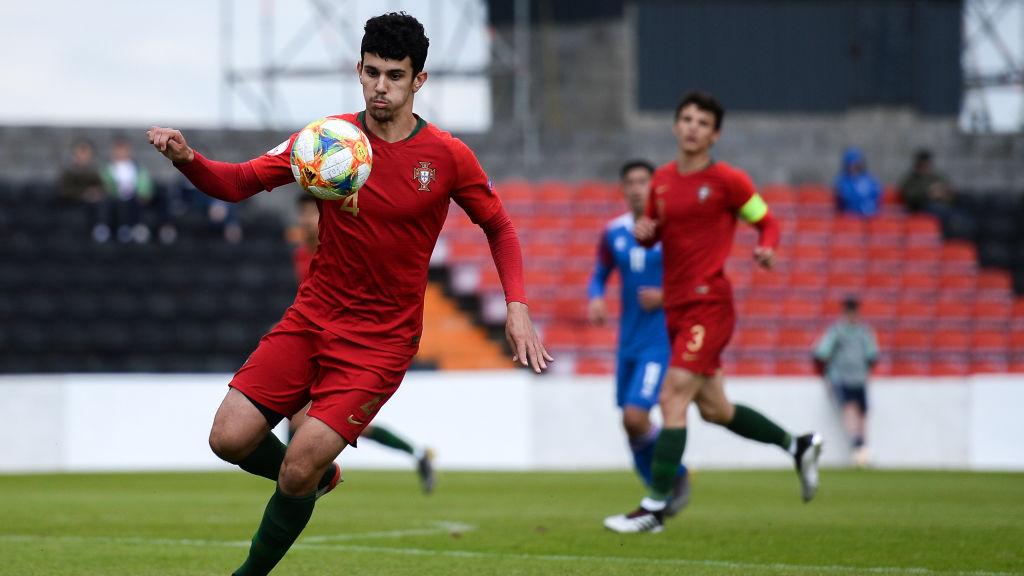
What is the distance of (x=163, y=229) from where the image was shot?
68.7 ft

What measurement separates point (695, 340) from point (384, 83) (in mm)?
3727

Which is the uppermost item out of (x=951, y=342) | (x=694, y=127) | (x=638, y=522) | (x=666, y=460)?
(x=694, y=127)

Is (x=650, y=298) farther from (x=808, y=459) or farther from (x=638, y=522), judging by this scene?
(x=638, y=522)

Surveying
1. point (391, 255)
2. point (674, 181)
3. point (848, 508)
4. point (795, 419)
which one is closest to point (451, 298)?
point (795, 419)

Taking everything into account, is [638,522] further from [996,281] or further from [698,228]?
[996,281]

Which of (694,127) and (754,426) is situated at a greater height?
(694,127)

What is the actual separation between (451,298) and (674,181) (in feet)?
40.9

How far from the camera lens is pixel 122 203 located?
20656 mm

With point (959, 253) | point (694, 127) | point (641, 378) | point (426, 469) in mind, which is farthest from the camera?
point (959, 253)

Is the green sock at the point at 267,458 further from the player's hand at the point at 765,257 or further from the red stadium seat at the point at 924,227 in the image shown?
the red stadium seat at the point at 924,227

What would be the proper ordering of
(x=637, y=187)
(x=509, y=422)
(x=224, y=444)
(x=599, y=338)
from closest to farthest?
1. (x=224, y=444)
2. (x=637, y=187)
3. (x=509, y=422)
4. (x=599, y=338)

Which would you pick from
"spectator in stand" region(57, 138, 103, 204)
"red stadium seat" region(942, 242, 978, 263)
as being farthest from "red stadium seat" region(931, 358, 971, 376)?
"spectator in stand" region(57, 138, 103, 204)

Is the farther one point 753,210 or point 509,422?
point 509,422

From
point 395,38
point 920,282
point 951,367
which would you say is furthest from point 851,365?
point 395,38
